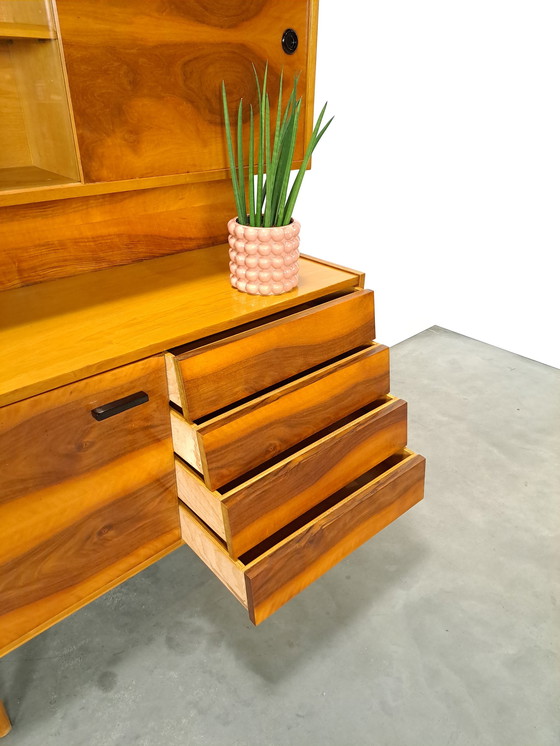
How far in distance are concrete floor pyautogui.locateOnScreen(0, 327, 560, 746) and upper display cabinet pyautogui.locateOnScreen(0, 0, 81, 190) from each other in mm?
982

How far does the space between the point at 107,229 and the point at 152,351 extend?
43 centimetres

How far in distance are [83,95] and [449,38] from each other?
178 centimetres

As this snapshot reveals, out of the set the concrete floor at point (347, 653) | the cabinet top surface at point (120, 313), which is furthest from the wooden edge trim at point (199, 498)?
the concrete floor at point (347, 653)

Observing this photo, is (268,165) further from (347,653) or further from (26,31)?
(347,653)

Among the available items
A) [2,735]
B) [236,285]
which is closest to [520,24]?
[236,285]

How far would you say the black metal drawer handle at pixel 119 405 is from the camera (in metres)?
0.93

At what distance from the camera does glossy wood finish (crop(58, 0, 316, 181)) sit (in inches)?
37.7

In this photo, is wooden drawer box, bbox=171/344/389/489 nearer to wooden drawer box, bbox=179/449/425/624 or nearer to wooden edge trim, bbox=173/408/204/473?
wooden edge trim, bbox=173/408/204/473

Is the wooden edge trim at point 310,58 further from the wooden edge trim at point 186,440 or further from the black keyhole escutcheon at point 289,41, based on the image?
the wooden edge trim at point 186,440

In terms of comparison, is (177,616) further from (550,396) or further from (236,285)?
(550,396)

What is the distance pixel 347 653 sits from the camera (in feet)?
4.06

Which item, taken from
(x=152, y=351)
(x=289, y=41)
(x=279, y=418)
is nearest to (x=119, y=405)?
(x=152, y=351)

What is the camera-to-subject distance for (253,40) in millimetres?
1157

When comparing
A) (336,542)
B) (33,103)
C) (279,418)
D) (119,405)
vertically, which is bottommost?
(336,542)
